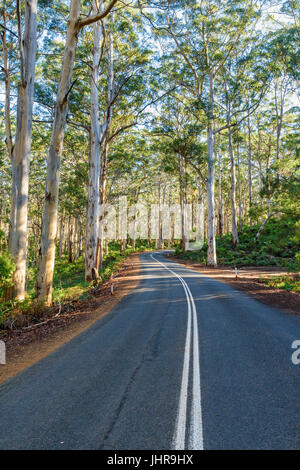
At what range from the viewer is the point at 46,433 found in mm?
3186

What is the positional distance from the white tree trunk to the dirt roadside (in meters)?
1.78

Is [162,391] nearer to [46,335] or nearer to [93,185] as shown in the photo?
[46,335]

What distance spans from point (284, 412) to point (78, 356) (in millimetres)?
3802

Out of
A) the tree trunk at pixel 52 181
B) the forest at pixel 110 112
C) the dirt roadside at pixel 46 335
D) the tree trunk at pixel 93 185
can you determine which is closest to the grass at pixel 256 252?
the forest at pixel 110 112

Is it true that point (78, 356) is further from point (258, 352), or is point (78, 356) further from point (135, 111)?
point (135, 111)

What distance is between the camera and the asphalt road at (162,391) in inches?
122

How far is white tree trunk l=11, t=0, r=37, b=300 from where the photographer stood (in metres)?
8.88

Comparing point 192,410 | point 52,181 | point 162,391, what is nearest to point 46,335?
point 162,391

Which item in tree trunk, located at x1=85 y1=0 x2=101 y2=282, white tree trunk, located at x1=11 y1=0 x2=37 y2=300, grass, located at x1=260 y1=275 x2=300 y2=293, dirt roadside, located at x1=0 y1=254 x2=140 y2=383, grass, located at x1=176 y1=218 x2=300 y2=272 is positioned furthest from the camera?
grass, located at x1=176 y1=218 x2=300 y2=272

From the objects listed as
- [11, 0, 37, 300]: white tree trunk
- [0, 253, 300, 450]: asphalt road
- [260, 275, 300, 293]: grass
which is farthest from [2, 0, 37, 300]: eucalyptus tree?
[260, 275, 300, 293]: grass

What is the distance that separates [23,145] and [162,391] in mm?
8422

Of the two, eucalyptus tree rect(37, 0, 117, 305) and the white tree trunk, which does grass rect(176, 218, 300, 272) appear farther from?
the white tree trunk

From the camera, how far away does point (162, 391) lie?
416 centimetres
